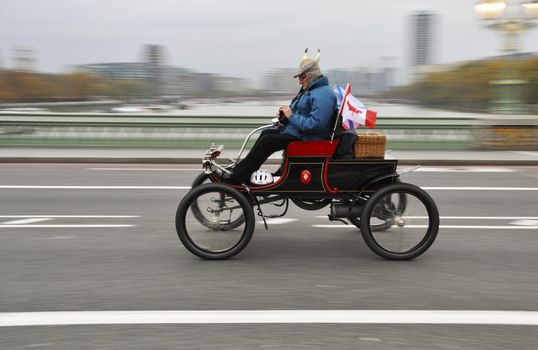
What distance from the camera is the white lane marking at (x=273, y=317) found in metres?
3.44

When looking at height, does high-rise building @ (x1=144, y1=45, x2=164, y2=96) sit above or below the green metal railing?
above

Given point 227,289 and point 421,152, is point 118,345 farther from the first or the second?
point 421,152

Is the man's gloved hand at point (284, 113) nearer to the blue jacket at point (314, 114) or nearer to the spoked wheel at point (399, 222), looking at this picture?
the blue jacket at point (314, 114)

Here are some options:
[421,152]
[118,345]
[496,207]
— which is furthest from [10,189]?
[421,152]

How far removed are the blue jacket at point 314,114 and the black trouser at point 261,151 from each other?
10cm

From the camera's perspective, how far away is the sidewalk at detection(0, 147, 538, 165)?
A: 12.2m

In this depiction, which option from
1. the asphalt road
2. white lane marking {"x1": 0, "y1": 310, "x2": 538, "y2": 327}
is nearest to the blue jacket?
the asphalt road

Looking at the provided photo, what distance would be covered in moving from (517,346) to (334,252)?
2.13 m

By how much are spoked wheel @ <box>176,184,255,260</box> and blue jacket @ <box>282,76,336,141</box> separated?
0.75 m

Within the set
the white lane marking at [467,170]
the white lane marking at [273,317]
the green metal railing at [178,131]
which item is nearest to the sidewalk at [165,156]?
the green metal railing at [178,131]

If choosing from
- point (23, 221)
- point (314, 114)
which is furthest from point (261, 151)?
point (23, 221)

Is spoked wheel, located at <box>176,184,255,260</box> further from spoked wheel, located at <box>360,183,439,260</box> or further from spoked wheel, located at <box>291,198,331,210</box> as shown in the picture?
spoked wheel, located at <box>360,183,439,260</box>

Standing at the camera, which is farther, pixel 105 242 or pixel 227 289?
pixel 105 242

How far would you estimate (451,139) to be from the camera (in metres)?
14.1
